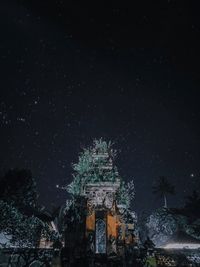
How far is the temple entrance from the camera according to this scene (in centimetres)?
3006

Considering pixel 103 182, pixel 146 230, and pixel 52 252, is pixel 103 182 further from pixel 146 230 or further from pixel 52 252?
pixel 146 230

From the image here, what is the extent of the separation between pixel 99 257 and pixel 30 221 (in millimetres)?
18212

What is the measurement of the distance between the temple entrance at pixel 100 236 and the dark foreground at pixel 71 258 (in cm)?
1175

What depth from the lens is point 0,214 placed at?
94.3 feet

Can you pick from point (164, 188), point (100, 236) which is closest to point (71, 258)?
point (100, 236)

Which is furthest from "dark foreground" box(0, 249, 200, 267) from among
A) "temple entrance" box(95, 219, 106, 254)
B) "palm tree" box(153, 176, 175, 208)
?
"palm tree" box(153, 176, 175, 208)

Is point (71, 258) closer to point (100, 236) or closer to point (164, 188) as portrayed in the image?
point (100, 236)

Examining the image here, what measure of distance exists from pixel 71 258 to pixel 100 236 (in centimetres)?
1352

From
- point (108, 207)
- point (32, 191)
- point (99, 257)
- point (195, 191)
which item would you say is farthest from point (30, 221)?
point (195, 191)

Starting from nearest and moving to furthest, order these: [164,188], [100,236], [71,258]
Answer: [71,258] < [100,236] < [164,188]

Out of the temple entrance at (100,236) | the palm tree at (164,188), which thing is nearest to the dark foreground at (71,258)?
the temple entrance at (100,236)

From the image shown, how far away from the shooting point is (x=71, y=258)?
17703 mm

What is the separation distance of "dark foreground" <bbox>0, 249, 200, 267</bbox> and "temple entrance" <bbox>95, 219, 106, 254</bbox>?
11746 millimetres

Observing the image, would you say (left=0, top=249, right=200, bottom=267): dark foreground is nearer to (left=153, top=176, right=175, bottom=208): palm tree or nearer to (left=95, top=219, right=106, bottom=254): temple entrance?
(left=95, top=219, right=106, bottom=254): temple entrance
